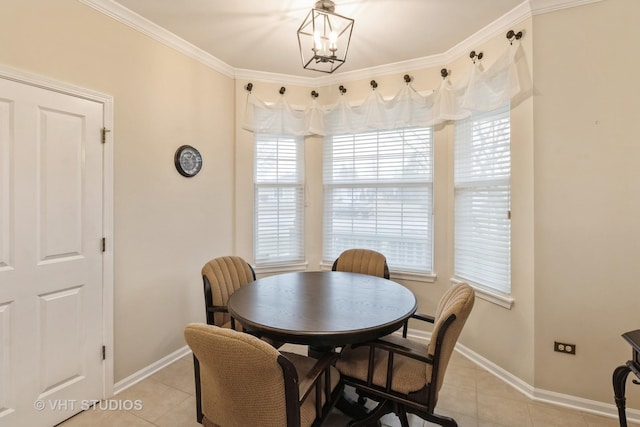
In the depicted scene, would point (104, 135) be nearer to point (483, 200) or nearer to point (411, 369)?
point (411, 369)

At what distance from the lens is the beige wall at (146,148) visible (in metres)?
1.88

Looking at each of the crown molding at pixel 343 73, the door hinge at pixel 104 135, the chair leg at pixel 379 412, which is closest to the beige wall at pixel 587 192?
the crown molding at pixel 343 73

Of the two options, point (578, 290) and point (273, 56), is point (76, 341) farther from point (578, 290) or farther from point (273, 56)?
point (578, 290)

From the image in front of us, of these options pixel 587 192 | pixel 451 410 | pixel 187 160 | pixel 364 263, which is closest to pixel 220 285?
pixel 187 160

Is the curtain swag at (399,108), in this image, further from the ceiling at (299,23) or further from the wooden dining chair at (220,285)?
the wooden dining chair at (220,285)

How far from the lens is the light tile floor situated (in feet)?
6.33

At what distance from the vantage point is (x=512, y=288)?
2.34 m

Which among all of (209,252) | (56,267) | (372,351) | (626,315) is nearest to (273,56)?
(209,252)

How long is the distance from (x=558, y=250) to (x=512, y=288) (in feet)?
1.43

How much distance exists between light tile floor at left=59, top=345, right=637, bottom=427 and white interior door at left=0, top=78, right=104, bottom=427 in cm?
26

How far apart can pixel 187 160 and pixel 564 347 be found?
327 centimetres

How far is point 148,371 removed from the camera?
8.05 feet

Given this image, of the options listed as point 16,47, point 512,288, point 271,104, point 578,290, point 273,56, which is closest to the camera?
point 16,47

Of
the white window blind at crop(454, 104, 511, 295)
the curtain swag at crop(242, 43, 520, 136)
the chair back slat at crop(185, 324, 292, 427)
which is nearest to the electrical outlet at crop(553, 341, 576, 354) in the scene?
the white window blind at crop(454, 104, 511, 295)
